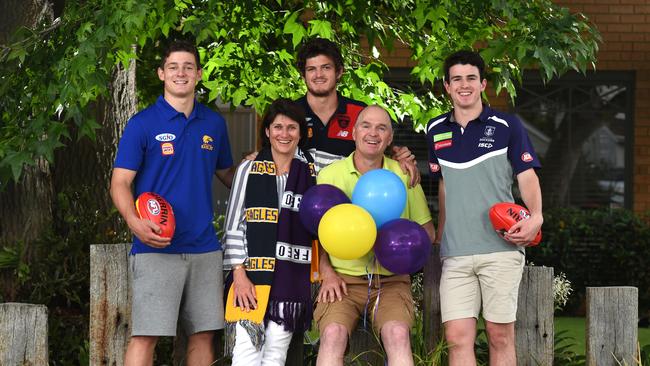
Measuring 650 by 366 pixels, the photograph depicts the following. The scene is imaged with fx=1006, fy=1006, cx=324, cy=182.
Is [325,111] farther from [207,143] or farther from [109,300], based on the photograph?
[109,300]

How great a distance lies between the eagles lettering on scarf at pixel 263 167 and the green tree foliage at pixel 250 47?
2.20 feet

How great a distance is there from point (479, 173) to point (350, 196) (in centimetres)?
64

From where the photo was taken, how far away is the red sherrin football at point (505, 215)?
14.8ft

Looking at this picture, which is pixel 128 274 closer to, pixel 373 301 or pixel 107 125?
pixel 373 301

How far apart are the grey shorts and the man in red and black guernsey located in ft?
2.65

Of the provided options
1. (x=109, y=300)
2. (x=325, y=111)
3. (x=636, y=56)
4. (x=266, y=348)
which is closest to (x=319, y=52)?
(x=325, y=111)

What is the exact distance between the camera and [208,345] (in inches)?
189

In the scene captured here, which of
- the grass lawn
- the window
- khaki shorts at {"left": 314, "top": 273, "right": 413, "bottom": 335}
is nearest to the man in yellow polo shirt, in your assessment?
khaki shorts at {"left": 314, "top": 273, "right": 413, "bottom": 335}

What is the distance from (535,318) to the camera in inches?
199

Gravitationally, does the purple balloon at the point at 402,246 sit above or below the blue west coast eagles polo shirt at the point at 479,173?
below

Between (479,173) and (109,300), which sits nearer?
(479,173)

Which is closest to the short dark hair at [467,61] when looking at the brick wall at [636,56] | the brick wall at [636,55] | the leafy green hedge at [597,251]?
the leafy green hedge at [597,251]

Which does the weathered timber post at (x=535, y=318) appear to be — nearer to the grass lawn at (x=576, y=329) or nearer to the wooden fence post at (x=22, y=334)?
the wooden fence post at (x=22, y=334)

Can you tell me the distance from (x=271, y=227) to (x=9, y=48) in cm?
161
